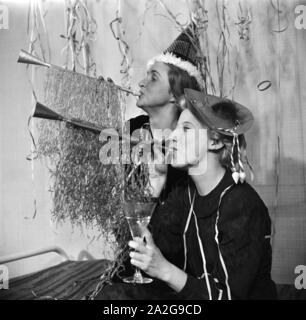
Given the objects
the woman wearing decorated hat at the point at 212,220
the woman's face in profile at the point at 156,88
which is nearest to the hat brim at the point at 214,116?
the woman wearing decorated hat at the point at 212,220

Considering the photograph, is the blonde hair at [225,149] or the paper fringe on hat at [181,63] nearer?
the blonde hair at [225,149]

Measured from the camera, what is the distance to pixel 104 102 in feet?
3.67

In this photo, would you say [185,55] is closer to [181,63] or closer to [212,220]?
[181,63]

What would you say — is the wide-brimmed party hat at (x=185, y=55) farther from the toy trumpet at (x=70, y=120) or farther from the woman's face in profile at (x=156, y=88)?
the toy trumpet at (x=70, y=120)

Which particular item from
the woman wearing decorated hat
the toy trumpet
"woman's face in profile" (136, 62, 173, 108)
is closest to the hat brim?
the woman wearing decorated hat

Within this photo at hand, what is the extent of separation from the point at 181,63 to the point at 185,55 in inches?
1.2

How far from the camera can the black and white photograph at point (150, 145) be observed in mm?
961

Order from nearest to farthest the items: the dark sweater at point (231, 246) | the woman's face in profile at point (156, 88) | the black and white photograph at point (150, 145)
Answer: the dark sweater at point (231, 246), the black and white photograph at point (150, 145), the woman's face in profile at point (156, 88)

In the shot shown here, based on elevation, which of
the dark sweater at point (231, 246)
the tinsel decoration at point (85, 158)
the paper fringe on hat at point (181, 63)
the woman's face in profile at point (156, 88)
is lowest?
the dark sweater at point (231, 246)

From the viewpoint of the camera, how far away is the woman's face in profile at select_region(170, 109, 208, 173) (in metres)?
0.96

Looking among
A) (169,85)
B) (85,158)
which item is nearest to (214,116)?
(169,85)

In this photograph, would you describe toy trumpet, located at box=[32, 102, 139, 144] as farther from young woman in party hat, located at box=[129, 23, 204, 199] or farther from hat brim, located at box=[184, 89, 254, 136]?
hat brim, located at box=[184, 89, 254, 136]

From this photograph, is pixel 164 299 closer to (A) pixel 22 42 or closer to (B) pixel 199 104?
(B) pixel 199 104

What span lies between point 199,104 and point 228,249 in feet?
1.17
